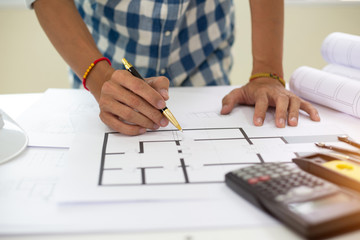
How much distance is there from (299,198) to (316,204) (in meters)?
0.02

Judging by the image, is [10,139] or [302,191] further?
[10,139]

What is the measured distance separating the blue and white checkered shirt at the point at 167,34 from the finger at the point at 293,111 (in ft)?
1.24

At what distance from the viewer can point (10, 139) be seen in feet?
2.23

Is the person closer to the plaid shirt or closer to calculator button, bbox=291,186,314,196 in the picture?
the plaid shirt

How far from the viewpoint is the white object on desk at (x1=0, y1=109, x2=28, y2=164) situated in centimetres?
64

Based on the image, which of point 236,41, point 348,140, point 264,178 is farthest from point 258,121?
point 236,41

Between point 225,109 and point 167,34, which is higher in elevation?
point 167,34

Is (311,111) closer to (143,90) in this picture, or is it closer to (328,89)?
(328,89)

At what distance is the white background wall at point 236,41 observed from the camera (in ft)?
6.71

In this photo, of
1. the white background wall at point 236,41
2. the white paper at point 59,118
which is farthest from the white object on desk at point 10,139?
the white background wall at point 236,41

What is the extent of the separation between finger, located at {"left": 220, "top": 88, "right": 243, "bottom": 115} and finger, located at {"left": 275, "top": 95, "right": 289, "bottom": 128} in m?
0.10

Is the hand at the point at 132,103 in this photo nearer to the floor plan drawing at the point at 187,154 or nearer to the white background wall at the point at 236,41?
the floor plan drawing at the point at 187,154

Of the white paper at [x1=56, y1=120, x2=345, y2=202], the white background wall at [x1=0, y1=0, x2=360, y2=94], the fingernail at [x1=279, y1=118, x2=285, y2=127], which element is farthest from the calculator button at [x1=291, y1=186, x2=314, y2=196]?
the white background wall at [x1=0, y1=0, x2=360, y2=94]

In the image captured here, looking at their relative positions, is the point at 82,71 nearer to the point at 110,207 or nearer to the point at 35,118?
the point at 35,118
